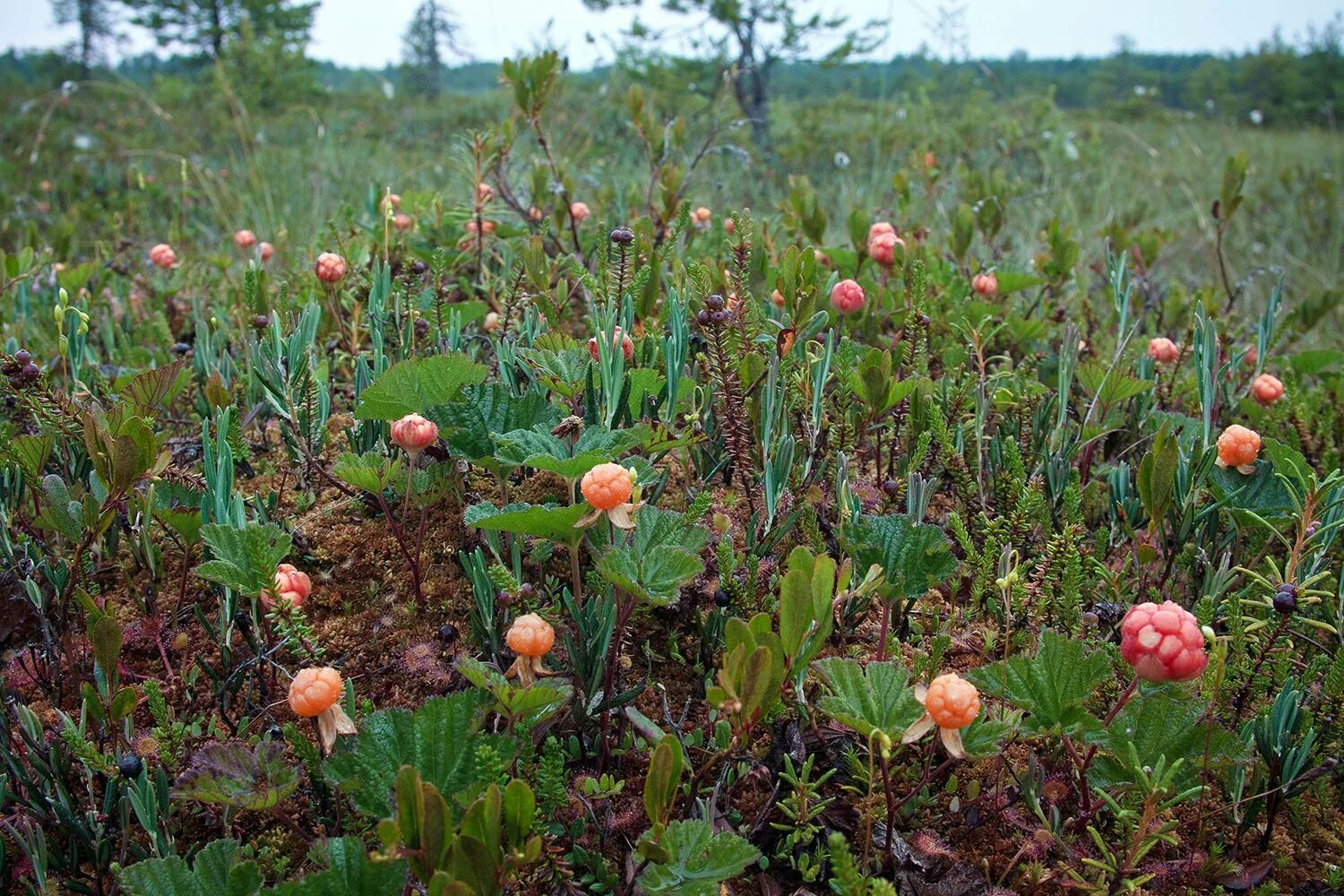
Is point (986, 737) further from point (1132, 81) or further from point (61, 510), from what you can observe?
point (1132, 81)

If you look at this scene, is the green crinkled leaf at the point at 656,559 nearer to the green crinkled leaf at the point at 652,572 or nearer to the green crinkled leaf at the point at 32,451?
the green crinkled leaf at the point at 652,572

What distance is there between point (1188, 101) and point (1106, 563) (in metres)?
31.4

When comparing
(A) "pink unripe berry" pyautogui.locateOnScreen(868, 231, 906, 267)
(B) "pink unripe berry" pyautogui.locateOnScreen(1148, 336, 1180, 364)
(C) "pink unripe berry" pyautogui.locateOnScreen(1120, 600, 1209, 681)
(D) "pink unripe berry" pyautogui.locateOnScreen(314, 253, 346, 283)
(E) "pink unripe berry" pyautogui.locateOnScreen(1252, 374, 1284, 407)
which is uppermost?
(A) "pink unripe berry" pyautogui.locateOnScreen(868, 231, 906, 267)

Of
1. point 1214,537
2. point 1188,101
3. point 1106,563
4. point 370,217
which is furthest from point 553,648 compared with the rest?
point 1188,101

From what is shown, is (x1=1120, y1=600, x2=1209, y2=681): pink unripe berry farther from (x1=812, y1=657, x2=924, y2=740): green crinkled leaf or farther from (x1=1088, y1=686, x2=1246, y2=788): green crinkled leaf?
(x1=812, y1=657, x2=924, y2=740): green crinkled leaf

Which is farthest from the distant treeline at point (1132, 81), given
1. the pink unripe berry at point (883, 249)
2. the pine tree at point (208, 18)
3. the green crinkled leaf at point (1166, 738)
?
the green crinkled leaf at point (1166, 738)

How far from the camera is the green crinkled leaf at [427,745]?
1.09 m

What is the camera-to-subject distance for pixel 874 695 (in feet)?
3.82

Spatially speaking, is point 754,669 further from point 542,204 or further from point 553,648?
point 542,204

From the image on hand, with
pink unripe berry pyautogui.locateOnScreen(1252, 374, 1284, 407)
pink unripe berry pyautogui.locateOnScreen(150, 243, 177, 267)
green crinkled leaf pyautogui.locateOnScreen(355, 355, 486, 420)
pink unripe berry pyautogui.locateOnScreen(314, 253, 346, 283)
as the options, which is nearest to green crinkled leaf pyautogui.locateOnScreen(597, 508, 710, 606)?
green crinkled leaf pyautogui.locateOnScreen(355, 355, 486, 420)

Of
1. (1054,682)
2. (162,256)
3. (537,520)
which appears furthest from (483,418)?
(162,256)

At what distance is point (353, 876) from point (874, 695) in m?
0.65

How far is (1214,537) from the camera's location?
170 centimetres

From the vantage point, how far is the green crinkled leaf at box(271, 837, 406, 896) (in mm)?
970
